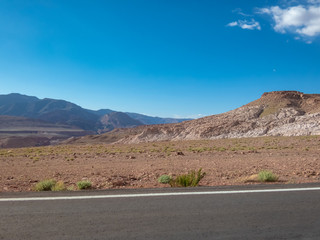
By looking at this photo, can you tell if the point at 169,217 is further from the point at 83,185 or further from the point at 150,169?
the point at 150,169

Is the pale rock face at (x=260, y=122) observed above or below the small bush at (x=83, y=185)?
above

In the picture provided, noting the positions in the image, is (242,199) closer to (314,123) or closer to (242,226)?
(242,226)

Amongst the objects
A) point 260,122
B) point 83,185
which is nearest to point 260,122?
point 260,122

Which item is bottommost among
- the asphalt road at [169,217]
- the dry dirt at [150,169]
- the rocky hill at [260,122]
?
the dry dirt at [150,169]

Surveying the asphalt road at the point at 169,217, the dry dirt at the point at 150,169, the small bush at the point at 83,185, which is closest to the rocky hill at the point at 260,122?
the dry dirt at the point at 150,169

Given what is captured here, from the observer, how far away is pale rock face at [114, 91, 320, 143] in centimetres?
5612

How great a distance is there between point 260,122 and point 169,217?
62885 millimetres

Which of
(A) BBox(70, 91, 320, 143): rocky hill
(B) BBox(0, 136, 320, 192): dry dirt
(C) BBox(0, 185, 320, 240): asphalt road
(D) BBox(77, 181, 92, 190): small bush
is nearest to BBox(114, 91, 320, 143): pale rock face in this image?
(A) BBox(70, 91, 320, 143): rocky hill

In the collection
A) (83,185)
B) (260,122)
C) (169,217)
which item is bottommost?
(83,185)

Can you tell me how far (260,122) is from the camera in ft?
207

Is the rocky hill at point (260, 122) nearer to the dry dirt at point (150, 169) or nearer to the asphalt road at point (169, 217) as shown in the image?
the dry dirt at point (150, 169)

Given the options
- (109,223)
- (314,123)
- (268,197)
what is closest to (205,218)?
(109,223)

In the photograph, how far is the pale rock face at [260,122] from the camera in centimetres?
5612

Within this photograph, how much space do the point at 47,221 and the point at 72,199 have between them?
1388 mm
